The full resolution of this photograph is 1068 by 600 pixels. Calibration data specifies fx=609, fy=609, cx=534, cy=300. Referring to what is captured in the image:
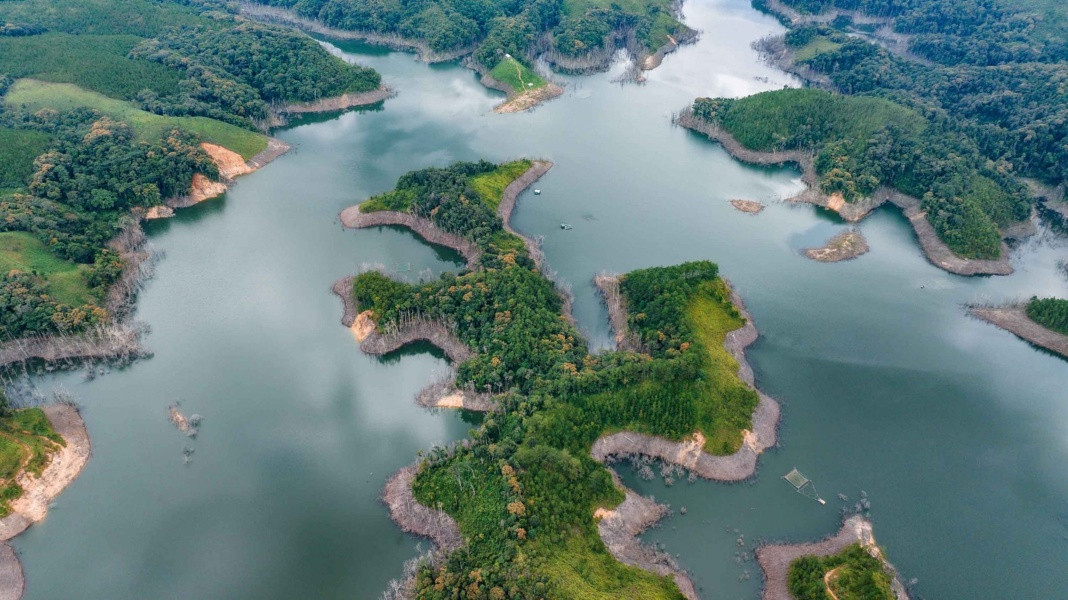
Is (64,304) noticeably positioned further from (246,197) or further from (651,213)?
(651,213)

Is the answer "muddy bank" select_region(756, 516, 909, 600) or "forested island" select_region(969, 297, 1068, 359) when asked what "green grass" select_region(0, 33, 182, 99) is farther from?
"forested island" select_region(969, 297, 1068, 359)

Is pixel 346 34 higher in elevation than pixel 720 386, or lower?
higher

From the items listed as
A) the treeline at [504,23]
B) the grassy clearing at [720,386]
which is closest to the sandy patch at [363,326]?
the grassy clearing at [720,386]

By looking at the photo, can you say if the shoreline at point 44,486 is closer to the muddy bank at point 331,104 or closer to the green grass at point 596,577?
the green grass at point 596,577

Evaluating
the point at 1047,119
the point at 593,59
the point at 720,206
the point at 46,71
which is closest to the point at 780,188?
the point at 720,206

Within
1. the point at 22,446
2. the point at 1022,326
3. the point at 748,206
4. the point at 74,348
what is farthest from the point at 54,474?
the point at 1022,326

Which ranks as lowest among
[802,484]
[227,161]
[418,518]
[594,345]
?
[802,484]

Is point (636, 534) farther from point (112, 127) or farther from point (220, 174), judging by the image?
point (112, 127)
